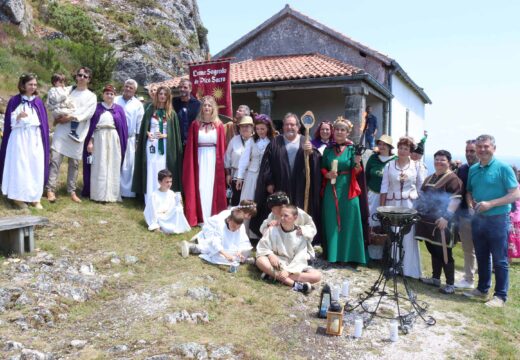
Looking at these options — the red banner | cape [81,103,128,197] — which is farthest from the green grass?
the red banner

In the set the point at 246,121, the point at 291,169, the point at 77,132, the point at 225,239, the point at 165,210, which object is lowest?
Answer: the point at 225,239

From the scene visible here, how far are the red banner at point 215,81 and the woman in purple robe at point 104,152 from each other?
2.31 m

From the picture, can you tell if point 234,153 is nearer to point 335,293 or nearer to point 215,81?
point 335,293

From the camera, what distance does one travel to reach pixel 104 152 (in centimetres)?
718

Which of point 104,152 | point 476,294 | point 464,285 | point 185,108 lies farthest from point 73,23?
point 476,294

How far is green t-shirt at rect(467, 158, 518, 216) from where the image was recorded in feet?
17.2

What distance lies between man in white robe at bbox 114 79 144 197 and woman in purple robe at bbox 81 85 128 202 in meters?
0.32

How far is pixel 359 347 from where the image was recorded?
4.11m

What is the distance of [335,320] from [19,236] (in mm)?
3497

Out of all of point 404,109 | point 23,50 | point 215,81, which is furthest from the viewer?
point 404,109

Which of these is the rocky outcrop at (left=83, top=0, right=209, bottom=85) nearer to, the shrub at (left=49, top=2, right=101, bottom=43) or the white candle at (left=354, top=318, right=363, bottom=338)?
the shrub at (left=49, top=2, right=101, bottom=43)

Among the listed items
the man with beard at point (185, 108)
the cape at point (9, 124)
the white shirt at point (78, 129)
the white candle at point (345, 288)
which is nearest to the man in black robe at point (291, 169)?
the white candle at point (345, 288)

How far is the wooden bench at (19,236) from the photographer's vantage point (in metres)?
5.14

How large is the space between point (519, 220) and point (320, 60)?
10198 millimetres
